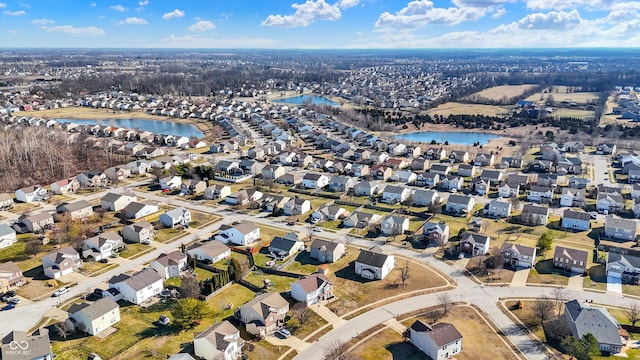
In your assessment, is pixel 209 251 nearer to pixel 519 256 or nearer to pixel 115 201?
pixel 115 201

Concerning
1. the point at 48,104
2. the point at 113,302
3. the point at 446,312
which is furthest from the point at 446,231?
the point at 48,104

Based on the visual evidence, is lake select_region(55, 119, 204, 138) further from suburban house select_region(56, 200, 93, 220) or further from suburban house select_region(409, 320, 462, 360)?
suburban house select_region(409, 320, 462, 360)

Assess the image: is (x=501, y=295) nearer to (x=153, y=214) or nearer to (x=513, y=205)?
(x=513, y=205)

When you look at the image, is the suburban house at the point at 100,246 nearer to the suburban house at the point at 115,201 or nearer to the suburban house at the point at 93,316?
the suburban house at the point at 93,316

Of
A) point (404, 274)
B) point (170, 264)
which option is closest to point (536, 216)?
point (404, 274)

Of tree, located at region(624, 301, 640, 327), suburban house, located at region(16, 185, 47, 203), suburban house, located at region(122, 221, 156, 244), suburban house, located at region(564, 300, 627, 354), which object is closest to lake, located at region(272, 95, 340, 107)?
suburban house, located at region(16, 185, 47, 203)

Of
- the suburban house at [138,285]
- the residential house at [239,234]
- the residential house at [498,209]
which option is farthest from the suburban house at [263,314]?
the residential house at [498,209]
